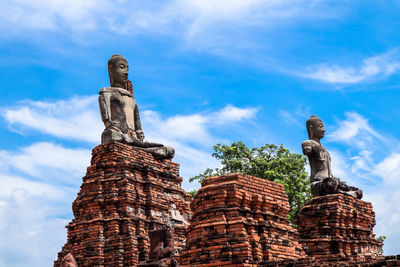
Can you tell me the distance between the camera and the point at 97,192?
14.7 metres

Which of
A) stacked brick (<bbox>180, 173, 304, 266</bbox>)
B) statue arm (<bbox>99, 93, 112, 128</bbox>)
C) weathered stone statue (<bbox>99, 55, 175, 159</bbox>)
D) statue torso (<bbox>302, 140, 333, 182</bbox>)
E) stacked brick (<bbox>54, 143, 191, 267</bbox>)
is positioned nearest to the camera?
stacked brick (<bbox>180, 173, 304, 266</bbox>)

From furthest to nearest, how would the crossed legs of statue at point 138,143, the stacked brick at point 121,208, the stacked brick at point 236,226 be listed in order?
the crossed legs of statue at point 138,143 → the stacked brick at point 121,208 → the stacked brick at point 236,226

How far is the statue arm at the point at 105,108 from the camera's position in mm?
16219

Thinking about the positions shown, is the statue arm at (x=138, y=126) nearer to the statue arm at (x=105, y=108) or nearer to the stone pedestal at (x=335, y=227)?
the statue arm at (x=105, y=108)

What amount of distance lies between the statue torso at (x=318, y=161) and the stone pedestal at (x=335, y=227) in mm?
1154

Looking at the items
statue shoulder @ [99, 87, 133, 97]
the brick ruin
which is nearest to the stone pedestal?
the brick ruin

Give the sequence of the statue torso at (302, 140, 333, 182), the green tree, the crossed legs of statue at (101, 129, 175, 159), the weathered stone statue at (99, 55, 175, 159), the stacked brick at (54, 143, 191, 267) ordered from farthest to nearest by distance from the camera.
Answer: the green tree → the statue torso at (302, 140, 333, 182) → the weathered stone statue at (99, 55, 175, 159) → the crossed legs of statue at (101, 129, 175, 159) → the stacked brick at (54, 143, 191, 267)

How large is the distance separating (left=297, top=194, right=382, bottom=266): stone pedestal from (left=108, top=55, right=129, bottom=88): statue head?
6.68 meters

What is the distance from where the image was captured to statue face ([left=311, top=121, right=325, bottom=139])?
16719mm

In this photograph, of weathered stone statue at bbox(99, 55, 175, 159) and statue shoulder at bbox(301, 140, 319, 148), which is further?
statue shoulder at bbox(301, 140, 319, 148)

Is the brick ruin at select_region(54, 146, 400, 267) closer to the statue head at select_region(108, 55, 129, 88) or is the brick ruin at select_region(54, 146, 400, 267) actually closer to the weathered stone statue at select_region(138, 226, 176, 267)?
the weathered stone statue at select_region(138, 226, 176, 267)

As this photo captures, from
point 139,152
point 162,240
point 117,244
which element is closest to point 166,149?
point 139,152

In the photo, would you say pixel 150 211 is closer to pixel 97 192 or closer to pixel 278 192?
pixel 97 192

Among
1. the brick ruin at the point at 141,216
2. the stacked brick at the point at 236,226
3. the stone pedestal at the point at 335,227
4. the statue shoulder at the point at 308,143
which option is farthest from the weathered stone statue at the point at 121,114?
the stacked brick at the point at 236,226
